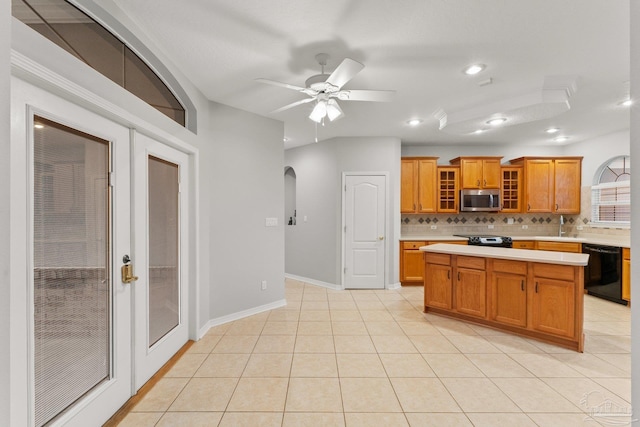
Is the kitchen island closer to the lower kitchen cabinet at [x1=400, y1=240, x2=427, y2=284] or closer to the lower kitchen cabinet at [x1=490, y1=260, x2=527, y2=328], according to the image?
the lower kitchen cabinet at [x1=490, y1=260, x2=527, y2=328]

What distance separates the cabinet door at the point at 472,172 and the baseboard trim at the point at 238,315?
4072mm

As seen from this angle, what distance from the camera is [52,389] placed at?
5.26 feet

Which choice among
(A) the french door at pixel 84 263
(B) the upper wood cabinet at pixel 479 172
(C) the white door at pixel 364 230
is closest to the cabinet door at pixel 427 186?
(B) the upper wood cabinet at pixel 479 172

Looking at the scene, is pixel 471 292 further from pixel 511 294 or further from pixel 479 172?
pixel 479 172

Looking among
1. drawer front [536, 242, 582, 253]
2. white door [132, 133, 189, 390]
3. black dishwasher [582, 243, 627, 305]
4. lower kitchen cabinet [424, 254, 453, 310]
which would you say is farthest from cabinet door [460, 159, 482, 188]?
white door [132, 133, 189, 390]

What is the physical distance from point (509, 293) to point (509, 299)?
0.22 ft

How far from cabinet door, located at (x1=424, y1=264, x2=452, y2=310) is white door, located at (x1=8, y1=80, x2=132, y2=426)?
334 centimetres

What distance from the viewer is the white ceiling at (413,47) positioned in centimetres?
205

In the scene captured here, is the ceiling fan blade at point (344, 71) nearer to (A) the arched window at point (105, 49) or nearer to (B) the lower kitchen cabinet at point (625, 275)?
(A) the arched window at point (105, 49)

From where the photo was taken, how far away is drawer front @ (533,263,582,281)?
2.91 m

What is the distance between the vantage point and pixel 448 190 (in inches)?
230

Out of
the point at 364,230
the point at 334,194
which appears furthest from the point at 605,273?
the point at 334,194

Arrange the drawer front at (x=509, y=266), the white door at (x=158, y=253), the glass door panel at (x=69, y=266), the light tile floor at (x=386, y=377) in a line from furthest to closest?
the drawer front at (x=509, y=266) → the white door at (x=158, y=253) → the light tile floor at (x=386, y=377) → the glass door panel at (x=69, y=266)

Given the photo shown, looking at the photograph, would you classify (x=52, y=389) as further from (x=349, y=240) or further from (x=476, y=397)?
(x=349, y=240)
